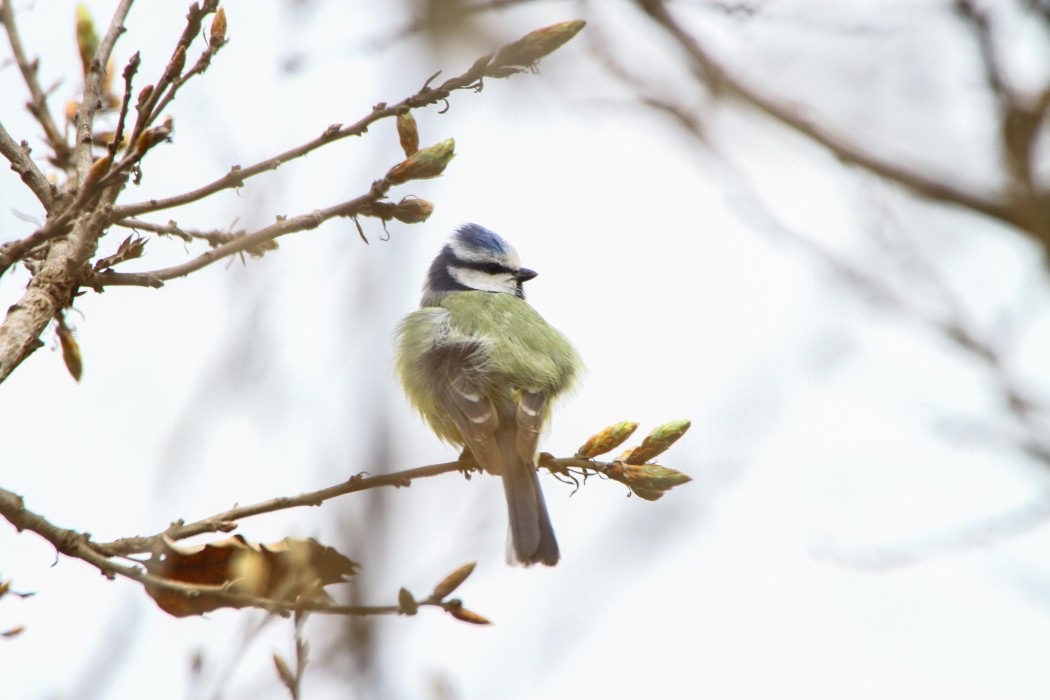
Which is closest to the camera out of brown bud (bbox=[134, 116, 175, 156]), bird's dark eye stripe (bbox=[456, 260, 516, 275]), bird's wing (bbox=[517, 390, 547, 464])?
brown bud (bbox=[134, 116, 175, 156])

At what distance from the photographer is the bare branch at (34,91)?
2619mm

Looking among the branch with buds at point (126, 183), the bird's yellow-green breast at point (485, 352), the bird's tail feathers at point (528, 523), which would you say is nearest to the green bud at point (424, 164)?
the branch with buds at point (126, 183)

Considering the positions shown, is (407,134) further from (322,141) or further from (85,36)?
(85,36)

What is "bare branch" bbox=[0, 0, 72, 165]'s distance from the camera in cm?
262

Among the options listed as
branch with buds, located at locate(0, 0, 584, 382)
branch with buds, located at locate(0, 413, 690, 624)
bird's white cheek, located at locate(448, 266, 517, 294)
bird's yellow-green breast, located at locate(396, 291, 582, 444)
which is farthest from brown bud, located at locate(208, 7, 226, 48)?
bird's white cheek, located at locate(448, 266, 517, 294)

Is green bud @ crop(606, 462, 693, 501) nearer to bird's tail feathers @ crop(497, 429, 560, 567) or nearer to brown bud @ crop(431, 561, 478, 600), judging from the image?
brown bud @ crop(431, 561, 478, 600)

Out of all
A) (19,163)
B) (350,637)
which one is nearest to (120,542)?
(350,637)

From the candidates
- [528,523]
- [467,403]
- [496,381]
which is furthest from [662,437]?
[496,381]

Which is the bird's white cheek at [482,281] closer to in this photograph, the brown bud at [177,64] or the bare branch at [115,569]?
the brown bud at [177,64]

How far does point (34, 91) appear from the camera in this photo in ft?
9.16

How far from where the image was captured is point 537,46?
242cm

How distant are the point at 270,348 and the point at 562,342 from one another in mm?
2318

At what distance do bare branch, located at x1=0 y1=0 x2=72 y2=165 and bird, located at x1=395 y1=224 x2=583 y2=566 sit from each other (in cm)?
231

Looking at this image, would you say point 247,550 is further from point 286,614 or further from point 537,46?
point 537,46
